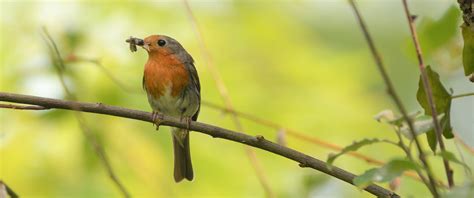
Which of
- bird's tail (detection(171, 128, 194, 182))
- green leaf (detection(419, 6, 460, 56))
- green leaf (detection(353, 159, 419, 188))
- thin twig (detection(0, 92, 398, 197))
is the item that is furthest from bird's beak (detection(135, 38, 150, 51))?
green leaf (detection(353, 159, 419, 188))

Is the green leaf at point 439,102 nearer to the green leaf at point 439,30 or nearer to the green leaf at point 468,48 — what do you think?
the green leaf at point 468,48

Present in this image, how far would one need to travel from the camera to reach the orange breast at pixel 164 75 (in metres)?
5.02

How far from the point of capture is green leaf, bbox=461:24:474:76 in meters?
2.21

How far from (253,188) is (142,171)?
839 millimetres

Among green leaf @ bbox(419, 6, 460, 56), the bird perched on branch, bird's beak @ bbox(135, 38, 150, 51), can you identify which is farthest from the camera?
the bird perched on branch

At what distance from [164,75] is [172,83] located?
0.30 ft

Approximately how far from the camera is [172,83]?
16.7 ft

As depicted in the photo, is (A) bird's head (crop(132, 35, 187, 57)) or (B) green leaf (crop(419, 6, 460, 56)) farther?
(A) bird's head (crop(132, 35, 187, 57))

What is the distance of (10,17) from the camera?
552 cm

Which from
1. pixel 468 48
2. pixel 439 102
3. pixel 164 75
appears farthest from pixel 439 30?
pixel 164 75

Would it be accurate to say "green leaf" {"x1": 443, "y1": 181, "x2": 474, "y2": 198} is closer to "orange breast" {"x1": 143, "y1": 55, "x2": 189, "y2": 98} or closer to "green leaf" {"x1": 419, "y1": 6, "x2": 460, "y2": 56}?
"green leaf" {"x1": 419, "y1": 6, "x2": 460, "y2": 56}

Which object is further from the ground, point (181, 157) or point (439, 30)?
point (439, 30)

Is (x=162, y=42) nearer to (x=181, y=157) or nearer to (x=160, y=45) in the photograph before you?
(x=160, y=45)

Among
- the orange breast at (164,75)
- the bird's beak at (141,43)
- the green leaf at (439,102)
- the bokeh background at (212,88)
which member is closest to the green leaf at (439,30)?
the bokeh background at (212,88)
